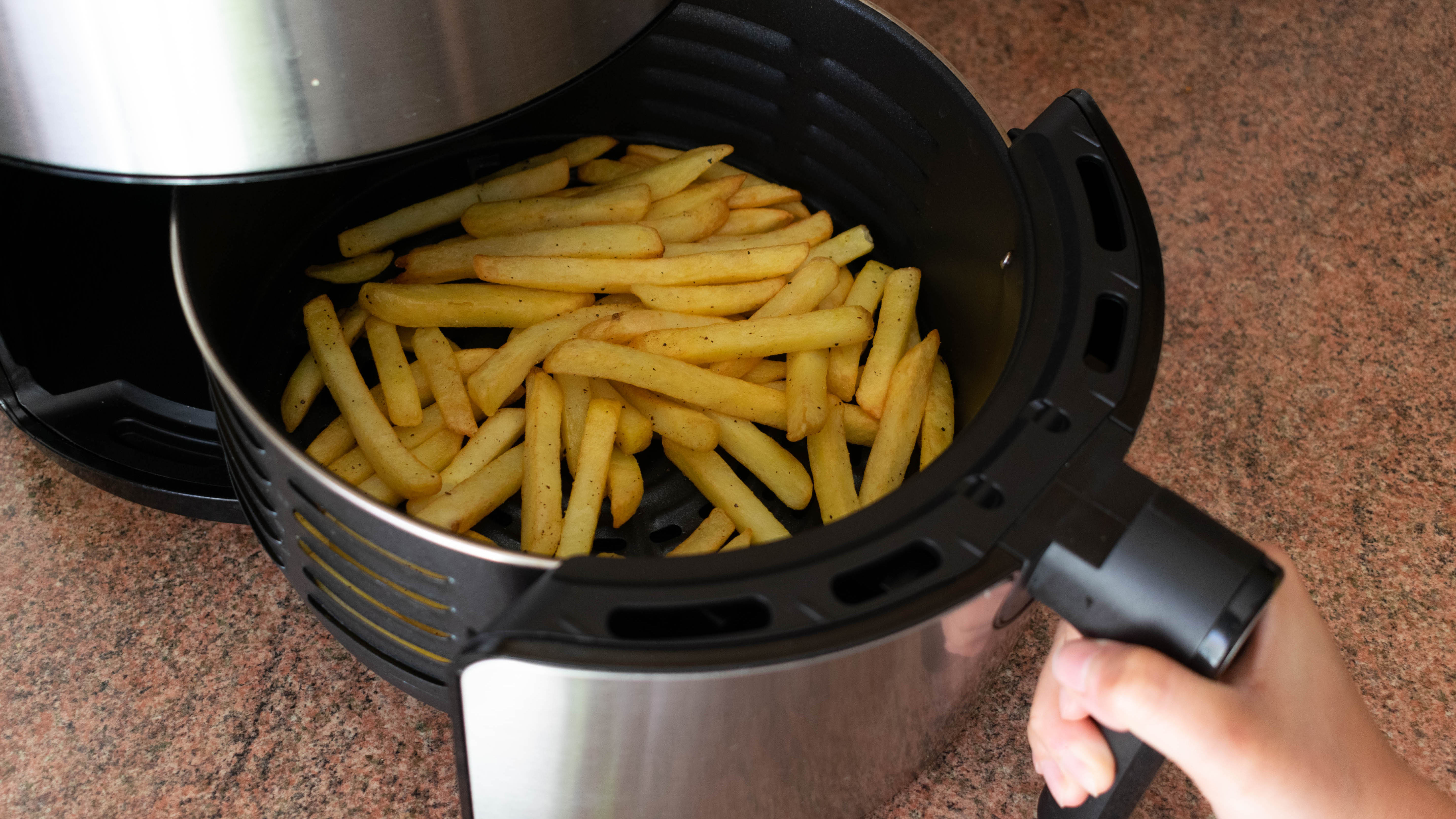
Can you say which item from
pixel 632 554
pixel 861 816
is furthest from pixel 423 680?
pixel 861 816

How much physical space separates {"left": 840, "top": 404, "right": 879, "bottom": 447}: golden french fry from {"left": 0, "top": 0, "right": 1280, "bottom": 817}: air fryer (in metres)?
0.11

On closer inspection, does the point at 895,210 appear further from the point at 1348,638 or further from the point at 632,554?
the point at 1348,638

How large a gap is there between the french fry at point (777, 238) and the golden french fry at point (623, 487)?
28 centimetres

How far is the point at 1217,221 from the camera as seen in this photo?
5.43 feet

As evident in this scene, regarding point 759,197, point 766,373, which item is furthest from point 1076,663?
point 759,197

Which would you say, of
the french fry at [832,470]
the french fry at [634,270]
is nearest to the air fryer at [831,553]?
the french fry at [832,470]

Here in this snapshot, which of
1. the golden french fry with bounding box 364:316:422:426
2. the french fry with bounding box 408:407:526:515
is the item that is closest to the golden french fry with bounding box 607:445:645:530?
the french fry with bounding box 408:407:526:515

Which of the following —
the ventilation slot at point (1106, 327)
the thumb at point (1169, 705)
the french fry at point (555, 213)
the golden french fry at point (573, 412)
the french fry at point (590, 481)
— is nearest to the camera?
the thumb at point (1169, 705)

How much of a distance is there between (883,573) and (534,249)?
24.1 inches

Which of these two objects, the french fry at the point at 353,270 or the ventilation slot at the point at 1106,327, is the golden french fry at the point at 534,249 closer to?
the french fry at the point at 353,270

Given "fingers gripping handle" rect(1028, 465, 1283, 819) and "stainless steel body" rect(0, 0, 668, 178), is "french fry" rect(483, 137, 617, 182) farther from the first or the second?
"fingers gripping handle" rect(1028, 465, 1283, 819)

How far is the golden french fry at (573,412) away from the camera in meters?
1.14

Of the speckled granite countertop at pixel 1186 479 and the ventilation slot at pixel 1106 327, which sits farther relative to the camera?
the speckled granite countertop at pixel 1186 479

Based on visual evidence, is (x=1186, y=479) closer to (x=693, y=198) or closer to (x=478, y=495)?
(x=693, y=198)
